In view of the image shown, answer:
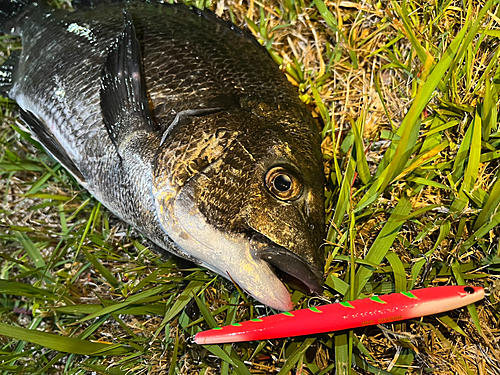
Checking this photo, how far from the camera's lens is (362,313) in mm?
1887

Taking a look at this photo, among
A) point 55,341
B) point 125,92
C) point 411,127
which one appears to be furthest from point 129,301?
point 411,127

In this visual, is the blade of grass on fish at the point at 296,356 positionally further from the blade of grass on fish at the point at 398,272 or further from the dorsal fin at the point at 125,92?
the dorsal fin at the point at 125,92

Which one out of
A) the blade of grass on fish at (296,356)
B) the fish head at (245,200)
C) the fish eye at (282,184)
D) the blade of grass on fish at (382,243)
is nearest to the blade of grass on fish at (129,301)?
the fish head at (245,200)

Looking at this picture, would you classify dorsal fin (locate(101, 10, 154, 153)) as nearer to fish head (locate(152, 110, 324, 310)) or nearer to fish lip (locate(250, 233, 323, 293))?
fish head (locate(152, 110, 324, 310))

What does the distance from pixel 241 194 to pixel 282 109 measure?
591 millimetres

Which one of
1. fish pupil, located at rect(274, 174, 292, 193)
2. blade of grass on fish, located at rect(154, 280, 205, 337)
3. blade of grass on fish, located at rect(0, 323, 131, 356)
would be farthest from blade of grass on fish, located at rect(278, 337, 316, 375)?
blade of grass on fish, located at rect(0, 323, 131, 356)

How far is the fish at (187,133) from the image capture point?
1.74 m

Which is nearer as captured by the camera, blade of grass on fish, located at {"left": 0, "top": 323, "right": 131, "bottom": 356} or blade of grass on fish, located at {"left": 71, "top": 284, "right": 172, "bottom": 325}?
blade of grass on fish, located at {"left": 0, "top": 323, "right": 131, "bottom": 356}

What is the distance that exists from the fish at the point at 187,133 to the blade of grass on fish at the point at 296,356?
376 millimetres

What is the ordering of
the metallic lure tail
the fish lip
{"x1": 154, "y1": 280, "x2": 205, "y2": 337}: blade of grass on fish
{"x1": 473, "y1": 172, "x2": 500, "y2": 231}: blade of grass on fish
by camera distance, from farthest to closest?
{"x1": 154, "y1": 280, "x2": 205, "y2": 337}: blade of grass on fish
{"x1": 473, "y1": 172, "x2": 500, "y2": 231}: blade of grass on fish
the metallic lure tail
the fish lip

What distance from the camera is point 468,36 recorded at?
2076 millimetres

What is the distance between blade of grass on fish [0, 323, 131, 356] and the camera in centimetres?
213

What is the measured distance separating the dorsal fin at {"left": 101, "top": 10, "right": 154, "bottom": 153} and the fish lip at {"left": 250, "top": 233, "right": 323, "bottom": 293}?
2.87 ft

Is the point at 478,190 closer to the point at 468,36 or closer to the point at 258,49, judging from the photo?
the point at 468,36
